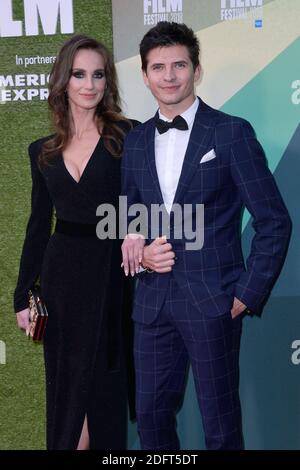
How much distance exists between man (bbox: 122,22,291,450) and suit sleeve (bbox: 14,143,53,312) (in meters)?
0.44

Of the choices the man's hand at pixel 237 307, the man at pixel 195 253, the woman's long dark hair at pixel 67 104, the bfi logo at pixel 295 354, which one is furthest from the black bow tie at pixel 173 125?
the bfi logo at pixel 295 354

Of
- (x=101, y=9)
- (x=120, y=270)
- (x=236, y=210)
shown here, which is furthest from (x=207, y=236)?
(x=101, y=9)

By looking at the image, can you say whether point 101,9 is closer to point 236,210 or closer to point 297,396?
point 236,210

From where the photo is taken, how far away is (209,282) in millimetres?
2197

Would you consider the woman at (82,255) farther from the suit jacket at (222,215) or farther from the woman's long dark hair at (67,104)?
the suit jacket at (222,215)

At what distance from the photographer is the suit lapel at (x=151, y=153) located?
2227 mm

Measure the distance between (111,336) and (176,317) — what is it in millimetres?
423

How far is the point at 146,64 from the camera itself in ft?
7.49

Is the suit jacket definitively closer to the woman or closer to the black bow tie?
the black bow tie

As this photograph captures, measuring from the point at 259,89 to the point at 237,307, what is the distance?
1.00 metres

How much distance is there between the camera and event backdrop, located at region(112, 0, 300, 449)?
2664 millimetres

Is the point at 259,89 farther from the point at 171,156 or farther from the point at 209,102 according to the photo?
the point at 171,156

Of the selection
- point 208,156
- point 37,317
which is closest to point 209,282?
point 208,156

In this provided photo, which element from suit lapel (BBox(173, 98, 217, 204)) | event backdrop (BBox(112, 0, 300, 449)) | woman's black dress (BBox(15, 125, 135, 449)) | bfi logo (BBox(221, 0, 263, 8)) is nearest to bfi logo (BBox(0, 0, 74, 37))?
event backdrop (BBox(112, 0, 300, 449))
